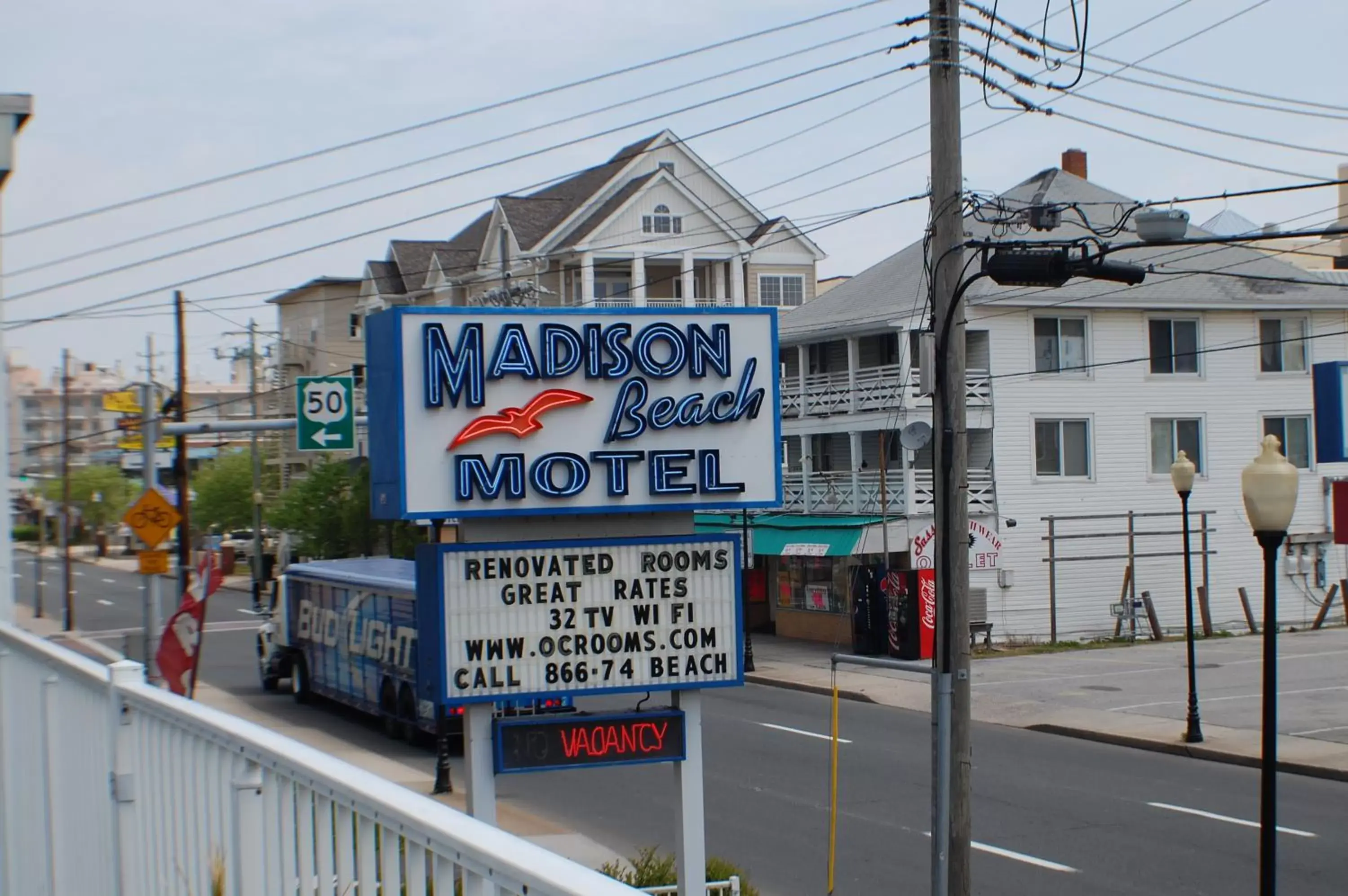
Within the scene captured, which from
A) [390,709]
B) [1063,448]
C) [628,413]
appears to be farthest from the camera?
[1063,448]

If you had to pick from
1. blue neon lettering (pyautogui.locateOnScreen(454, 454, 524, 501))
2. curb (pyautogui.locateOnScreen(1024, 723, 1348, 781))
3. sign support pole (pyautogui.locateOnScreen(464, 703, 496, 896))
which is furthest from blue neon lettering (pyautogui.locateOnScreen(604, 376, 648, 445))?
curb (pyautogui.locateOnScreen(1024, 723, 1348, 781))

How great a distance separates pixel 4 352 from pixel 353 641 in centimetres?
1959

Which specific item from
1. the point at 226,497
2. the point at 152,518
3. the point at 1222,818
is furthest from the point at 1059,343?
the point at 226,497

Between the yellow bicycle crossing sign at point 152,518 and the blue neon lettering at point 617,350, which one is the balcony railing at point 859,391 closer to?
the yellow bicycle crossing sign at point 152,518

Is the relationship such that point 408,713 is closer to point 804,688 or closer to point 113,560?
point 804,688

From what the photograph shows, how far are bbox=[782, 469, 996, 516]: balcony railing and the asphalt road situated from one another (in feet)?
40.3

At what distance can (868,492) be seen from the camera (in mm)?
38094

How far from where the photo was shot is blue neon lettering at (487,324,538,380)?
33.2ft

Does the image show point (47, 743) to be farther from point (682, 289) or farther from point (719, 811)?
point (682, 289)

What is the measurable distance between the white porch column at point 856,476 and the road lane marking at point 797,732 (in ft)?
46.7

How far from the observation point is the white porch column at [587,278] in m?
47.8

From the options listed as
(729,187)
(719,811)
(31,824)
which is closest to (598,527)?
(31,824)

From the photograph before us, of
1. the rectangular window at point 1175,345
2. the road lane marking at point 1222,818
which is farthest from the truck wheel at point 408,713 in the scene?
the rectangular window at point 1175,345

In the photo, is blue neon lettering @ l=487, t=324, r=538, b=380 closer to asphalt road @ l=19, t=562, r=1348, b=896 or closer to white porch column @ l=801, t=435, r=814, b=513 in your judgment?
asphalt road @ l=19, t=562, r=1348, b=896
